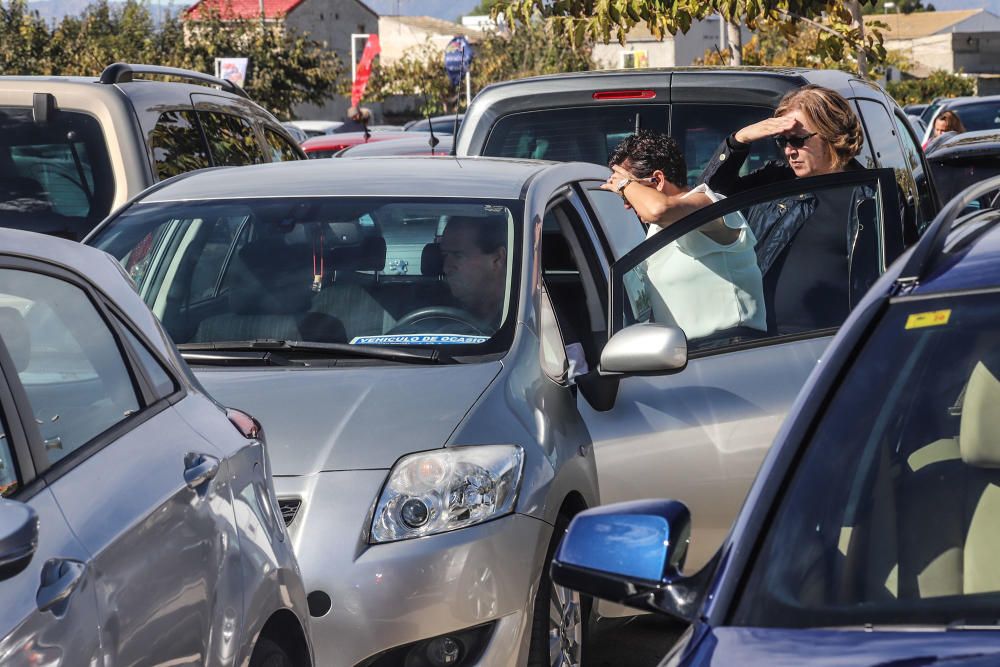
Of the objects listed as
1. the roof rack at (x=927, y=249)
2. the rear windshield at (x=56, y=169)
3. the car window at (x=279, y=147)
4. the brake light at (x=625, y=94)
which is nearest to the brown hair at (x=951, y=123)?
the car window at (x=279, y=147)

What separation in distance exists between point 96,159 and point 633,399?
3382 mm

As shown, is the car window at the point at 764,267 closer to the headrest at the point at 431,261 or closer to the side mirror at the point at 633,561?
the headrest at the point at 431,261

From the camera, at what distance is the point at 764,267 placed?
17.8ft

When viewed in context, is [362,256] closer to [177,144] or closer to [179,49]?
[177,144]

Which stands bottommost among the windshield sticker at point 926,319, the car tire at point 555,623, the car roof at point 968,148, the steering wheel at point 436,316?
the car tire at point 555,623

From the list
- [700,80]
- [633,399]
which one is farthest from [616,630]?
[700,80]

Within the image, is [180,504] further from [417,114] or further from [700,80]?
[417,114]

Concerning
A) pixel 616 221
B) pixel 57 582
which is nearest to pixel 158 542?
pixel 57 582

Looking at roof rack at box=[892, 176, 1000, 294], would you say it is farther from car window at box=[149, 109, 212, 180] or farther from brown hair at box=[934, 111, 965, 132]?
brown hair at box=[934, 111, 965, 132]

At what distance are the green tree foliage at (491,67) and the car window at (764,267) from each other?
4072 cm

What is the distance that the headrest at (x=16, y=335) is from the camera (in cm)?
294

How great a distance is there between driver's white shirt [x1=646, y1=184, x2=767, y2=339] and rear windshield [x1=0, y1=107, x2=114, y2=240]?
9.71 ft

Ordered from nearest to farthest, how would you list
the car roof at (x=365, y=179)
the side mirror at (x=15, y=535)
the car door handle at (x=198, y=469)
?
the side mirror at (x=15, y=535)
the car door handle at (x=198, y=469)
the car roof at (x=365, y=179)

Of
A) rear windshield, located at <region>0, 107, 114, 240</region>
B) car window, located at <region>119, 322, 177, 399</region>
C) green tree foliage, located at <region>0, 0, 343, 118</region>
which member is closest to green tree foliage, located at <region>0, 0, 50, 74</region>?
green tree foliage, located at <region>0, 0, 343, 118</region>
